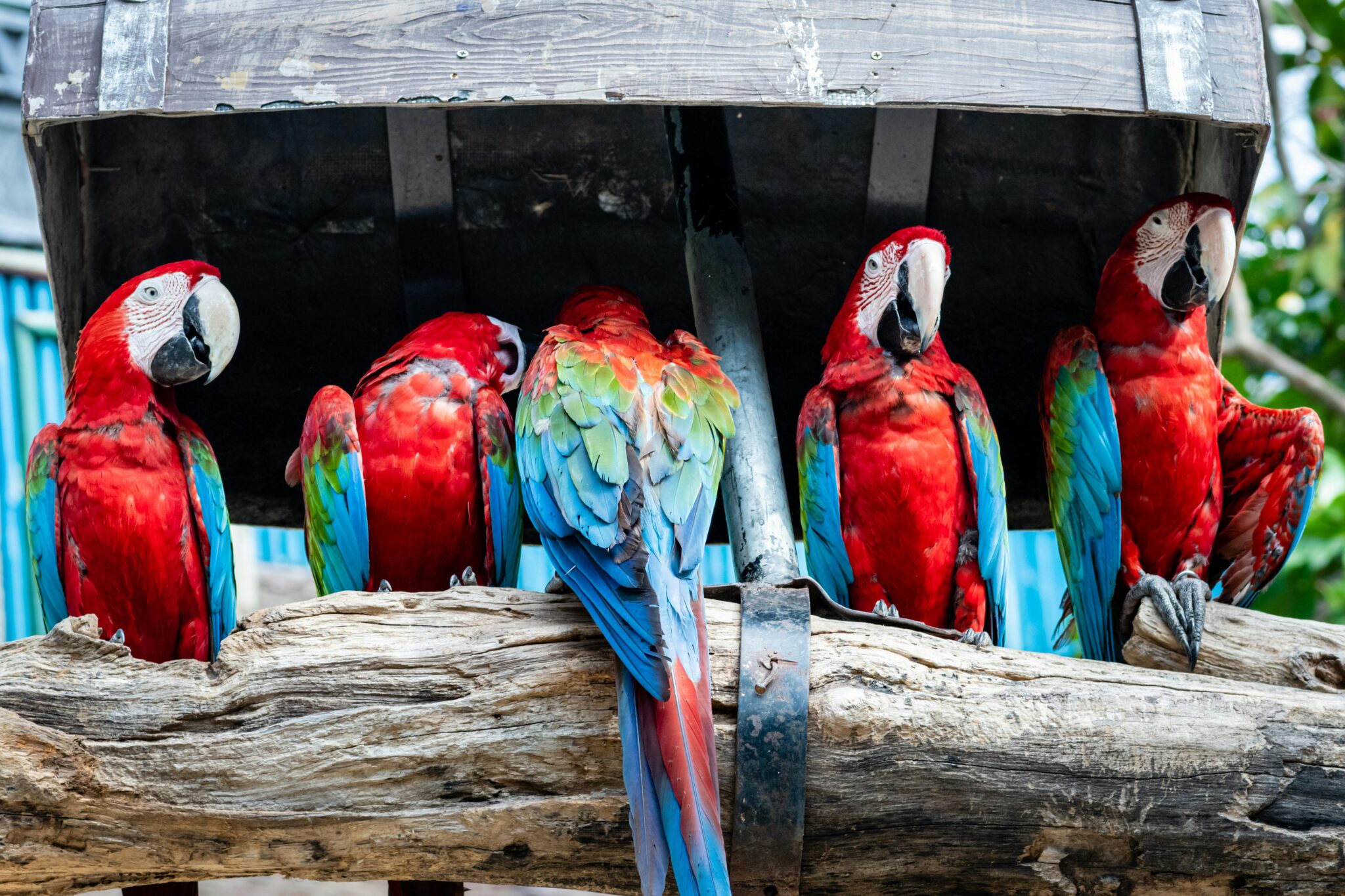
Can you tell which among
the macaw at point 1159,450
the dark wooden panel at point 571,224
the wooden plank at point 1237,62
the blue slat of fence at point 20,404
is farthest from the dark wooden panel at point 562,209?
the blue slat of fence at point 20,404

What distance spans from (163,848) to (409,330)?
6.05ft

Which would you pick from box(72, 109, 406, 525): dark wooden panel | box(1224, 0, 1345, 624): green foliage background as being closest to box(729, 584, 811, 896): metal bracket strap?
box(72, 109, 406, 525): dark wooden panel

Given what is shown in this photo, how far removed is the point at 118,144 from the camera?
3.21m

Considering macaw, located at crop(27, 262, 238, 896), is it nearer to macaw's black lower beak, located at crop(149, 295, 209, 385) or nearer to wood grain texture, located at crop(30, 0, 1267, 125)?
macaw's black lower beak, located at crop(149, 295, 209, 385)

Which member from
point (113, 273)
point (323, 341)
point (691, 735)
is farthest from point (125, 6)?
point (691, 735)

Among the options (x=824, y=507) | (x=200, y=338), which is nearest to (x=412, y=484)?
(x=200, y=338)

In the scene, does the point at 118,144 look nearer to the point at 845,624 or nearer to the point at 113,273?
the point at 113,273

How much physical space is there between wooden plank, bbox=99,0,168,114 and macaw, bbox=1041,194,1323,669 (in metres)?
2.17

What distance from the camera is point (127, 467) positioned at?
2.93 m

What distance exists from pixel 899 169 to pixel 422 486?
1503 millimetres

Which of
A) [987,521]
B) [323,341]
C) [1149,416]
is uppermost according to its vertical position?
[323,341]

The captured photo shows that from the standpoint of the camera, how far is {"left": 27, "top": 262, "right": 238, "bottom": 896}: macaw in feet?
9.54

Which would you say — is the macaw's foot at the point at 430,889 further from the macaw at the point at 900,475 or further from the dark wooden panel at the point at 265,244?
the dark wooden panel at the point at 265,244

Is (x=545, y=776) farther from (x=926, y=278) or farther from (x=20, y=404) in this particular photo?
(x=20, y=404)
